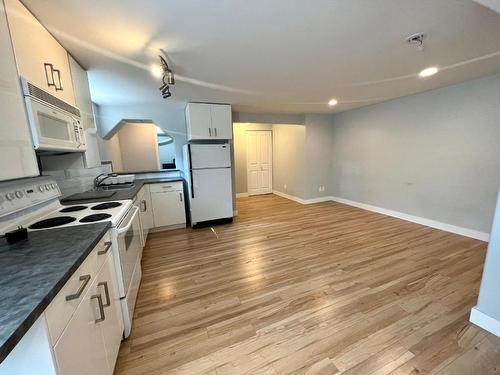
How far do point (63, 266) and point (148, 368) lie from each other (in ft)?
3.27

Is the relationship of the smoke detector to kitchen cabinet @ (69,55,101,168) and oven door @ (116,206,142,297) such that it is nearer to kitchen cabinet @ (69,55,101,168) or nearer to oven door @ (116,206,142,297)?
oven door @ (116,206,142,297)

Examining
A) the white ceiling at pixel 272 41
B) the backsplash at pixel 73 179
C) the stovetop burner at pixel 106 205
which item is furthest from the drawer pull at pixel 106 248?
the white ceiling at pixel 272 41

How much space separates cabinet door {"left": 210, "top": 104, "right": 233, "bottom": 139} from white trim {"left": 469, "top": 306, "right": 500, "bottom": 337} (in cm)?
366

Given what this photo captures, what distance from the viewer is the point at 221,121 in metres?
3.87

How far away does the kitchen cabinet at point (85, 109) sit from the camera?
79.6 inches

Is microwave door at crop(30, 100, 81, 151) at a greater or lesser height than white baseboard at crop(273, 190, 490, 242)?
greater

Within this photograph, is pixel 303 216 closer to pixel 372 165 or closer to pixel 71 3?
pixel 372 165

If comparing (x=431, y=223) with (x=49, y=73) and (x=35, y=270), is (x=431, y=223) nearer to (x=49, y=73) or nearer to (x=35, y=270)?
(x=35, y=270)

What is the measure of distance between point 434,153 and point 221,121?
11.8 feet

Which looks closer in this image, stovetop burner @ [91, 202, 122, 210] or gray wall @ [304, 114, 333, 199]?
stovetop burner @ [91, 202, 122, 210]

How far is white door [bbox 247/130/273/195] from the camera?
6398 mm

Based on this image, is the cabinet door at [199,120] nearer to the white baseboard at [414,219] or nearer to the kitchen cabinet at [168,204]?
the kitchen cabinet at [168,204]

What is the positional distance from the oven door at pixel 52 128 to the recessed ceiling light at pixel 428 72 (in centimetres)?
370

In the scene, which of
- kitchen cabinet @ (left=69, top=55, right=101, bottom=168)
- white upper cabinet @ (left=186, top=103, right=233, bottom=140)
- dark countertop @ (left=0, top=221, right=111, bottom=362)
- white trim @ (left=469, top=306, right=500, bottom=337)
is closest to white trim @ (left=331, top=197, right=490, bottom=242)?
white trim @ (left=469, top=306, right=500, bottom=337)
